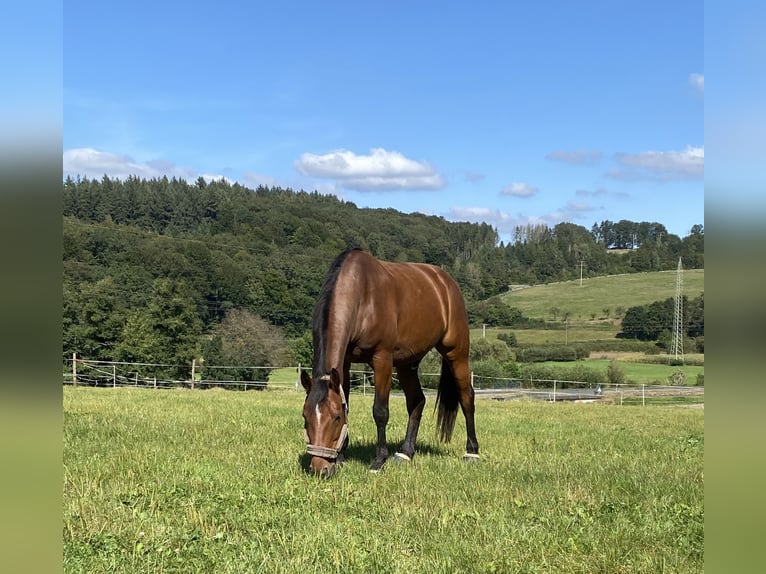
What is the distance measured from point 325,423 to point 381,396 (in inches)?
56.9

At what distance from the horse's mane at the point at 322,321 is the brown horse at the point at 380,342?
0.01 metres

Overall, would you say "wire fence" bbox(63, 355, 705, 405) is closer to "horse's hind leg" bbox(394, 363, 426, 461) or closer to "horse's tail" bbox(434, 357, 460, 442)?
"horse's tail" bbox(434, 357, 460, 442)

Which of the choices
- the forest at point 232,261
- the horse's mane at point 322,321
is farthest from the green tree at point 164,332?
the horse's mane at point 322,321

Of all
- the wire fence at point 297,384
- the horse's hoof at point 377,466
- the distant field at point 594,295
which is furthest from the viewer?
the distant field at point 594,295

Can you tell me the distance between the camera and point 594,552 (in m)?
3.95

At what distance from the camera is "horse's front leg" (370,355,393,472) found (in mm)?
6887

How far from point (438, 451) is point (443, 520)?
408cm

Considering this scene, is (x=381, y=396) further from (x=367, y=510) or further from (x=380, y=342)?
(x=367, y=510)

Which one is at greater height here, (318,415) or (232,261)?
(232,261)

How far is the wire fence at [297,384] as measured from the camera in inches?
1405

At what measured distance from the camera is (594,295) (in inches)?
3558

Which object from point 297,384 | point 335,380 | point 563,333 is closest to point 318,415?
point 335,380

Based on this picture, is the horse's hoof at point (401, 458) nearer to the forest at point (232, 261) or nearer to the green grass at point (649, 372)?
the forest at point (232, 261)
